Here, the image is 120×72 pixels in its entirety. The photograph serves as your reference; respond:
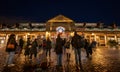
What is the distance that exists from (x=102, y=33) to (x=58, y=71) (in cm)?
4496

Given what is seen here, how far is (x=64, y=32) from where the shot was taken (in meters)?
51.1

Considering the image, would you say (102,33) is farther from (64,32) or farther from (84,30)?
(64,32)

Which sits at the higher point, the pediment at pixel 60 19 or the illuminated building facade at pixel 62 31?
the pediment at pixel 60 19

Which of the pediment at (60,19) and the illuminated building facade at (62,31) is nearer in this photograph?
the illuminated building facade at (62,31)

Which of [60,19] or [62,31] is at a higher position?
[60,19]

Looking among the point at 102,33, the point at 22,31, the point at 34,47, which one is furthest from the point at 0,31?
the point at 34,47

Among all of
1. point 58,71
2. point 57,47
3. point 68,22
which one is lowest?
point 58,71

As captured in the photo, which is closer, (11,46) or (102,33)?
(11,46)

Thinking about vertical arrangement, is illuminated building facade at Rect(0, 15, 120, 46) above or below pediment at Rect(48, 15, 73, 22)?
below

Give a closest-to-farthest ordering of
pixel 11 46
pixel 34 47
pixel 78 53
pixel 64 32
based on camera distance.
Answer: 1. pixel 11 46
2. pixel 78 53
3. pixel 34 47
4. pixel 64 32

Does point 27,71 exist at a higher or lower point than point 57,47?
lower

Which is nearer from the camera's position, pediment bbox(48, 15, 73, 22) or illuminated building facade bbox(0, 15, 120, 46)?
illuminated building facade bbox(0, 15, 120, 46)

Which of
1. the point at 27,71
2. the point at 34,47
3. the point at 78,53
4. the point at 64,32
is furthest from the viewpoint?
the point at 64,32

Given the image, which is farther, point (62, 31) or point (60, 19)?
point (60, 19)
